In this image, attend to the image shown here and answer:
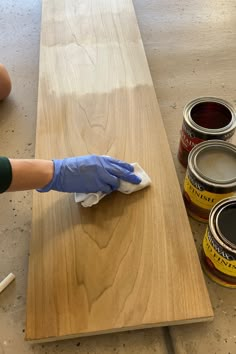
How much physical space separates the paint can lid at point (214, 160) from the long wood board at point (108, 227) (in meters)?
0.13

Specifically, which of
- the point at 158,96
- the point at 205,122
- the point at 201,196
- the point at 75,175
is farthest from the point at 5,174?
the point at 158,96

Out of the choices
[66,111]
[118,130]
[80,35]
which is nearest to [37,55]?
[80,35]

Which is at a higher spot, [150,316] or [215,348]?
[150,316]

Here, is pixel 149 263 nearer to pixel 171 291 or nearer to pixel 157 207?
pixel 171 291

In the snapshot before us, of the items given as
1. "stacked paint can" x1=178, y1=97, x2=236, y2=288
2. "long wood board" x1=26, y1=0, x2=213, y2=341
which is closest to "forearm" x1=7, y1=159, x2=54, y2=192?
"long wood board" x1=26, y1=0, x2=213, y2=341

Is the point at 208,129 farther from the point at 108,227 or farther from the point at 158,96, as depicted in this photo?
the point at 158,96

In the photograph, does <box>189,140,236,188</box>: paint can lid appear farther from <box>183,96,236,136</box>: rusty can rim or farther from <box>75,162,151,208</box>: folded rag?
<box>75,162,151,208</box>: folded rag

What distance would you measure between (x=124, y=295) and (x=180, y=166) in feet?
2.17

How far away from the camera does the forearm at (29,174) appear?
3.94ft

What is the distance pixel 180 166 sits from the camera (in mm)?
1635

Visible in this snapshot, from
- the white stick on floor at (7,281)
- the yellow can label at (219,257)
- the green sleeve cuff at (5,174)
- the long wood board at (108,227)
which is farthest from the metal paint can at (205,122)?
the white stick on floor at (7,281)

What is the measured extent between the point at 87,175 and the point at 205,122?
0.53m

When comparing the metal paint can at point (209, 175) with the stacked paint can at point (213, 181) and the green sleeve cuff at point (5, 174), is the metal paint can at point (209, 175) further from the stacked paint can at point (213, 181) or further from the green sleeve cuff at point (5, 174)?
the green sleeve cuff at point (5, 174)

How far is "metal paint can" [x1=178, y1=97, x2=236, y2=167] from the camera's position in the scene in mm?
1378
